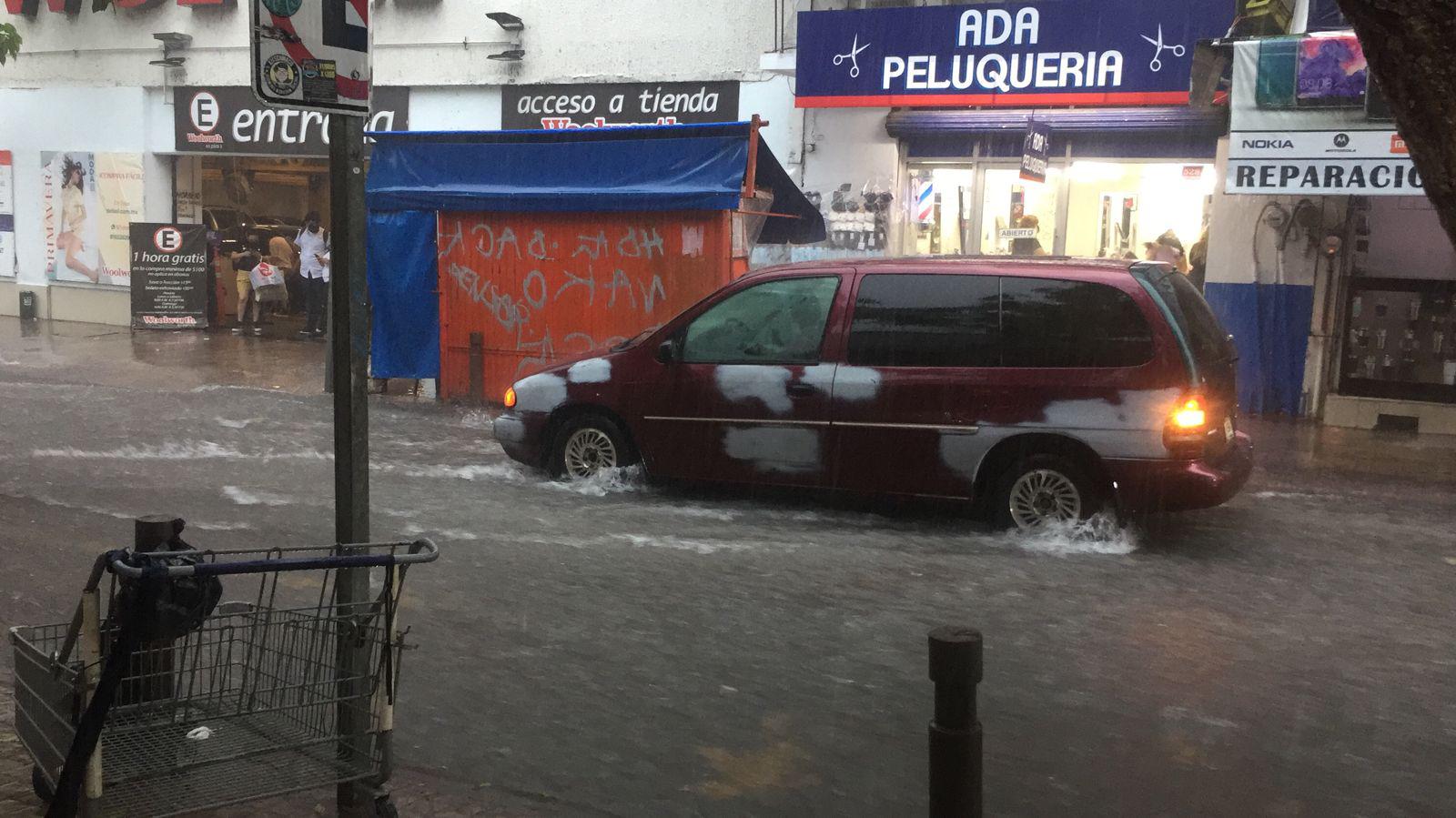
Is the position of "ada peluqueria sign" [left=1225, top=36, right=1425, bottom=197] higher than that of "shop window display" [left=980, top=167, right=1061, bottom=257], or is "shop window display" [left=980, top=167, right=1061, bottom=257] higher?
"ada peluqueria sign" [left=1225, top=36, right=1425, bottom=197]

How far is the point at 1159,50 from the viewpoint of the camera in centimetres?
1358

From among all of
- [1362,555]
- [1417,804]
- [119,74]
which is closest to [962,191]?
[1362,555]

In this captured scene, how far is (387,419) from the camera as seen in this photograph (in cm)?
1228

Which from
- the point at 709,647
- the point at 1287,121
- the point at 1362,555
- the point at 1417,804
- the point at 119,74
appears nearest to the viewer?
the point at 1417,804

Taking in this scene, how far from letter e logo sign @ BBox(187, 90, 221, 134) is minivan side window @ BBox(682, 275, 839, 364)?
14478mm

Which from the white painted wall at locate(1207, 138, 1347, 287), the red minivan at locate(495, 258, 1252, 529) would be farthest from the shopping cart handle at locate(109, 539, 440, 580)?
the white painted wall at locate(1207, 138, 1347, 287)

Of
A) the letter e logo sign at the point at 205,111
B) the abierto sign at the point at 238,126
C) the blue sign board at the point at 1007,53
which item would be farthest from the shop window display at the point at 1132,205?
the letter e logo sign at the point at 205,111

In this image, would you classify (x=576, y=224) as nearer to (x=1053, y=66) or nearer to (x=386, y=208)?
(x=386, y=208)

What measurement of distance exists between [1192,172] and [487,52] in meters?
9.44

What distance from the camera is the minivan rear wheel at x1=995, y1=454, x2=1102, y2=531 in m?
7.69

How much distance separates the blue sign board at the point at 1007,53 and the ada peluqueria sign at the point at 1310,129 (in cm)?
141

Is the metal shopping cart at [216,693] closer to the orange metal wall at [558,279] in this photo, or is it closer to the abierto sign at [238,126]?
the orange metal wall at [558,279]

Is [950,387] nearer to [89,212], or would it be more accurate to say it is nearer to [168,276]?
[168,276]

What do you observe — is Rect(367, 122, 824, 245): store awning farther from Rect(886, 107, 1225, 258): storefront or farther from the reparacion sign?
the reparacion sign
